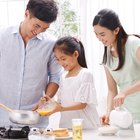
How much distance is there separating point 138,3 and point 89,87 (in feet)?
3.95

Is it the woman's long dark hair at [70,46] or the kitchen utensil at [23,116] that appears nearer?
the kitchen utensil at [23,116]

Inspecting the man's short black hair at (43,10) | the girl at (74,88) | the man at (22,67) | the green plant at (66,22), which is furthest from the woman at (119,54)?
the green plant at (66,22)

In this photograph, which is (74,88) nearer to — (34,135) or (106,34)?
(106,34)

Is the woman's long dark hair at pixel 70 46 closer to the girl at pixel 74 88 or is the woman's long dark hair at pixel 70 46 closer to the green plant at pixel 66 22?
the girl at pixel 74 88

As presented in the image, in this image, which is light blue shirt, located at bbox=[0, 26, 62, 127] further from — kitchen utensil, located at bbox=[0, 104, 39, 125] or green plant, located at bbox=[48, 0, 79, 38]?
green plant, located at bbox=[48, 0, 79, 38]

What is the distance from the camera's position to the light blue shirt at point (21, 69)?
7.00 feet

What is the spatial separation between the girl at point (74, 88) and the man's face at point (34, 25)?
16cm

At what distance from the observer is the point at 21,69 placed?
6.98ft

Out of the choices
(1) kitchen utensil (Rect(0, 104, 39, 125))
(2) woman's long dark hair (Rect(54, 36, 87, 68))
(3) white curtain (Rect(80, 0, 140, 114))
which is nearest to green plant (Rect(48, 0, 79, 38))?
(3) white curtain (Rect(80, 0, 140, 114))

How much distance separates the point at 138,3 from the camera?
2.98m

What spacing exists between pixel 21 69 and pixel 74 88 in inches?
14.1

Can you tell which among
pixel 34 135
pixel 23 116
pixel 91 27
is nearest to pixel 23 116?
pixel 23 116

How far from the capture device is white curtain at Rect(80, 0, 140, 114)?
3002 mm

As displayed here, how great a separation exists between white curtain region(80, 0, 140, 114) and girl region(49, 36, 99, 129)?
0.89 metres
